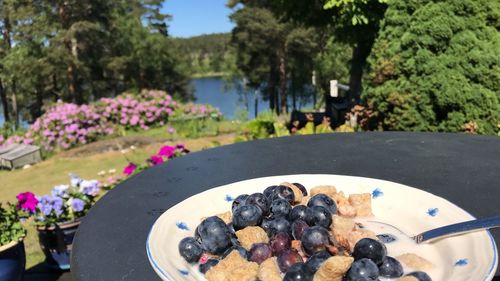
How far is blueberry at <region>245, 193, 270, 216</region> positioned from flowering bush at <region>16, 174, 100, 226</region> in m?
2.20

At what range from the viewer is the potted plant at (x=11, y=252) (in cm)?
205

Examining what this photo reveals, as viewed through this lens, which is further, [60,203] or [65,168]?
[65,168]

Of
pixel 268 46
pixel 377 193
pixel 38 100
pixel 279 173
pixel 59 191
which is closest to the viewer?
pixel 377 193

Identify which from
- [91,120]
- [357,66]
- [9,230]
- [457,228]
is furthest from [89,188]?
[91,120]

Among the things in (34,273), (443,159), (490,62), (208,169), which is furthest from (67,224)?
(490,62)

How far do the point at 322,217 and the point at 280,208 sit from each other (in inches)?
4.6

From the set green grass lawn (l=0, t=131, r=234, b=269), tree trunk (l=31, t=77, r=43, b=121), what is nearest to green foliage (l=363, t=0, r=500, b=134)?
green grass lawn (l=0, t=131, r=234, b=269)

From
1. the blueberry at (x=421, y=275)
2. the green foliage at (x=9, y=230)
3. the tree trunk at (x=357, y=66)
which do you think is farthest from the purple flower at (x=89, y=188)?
the tree trunk at (x=357, y=66)

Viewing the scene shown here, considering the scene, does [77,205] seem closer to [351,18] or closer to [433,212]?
[433,212]

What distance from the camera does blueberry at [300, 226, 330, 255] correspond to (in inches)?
32.5

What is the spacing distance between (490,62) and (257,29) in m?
17.8

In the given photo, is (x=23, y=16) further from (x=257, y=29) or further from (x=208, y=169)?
(x=208, y=169)

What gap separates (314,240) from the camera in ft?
2.73

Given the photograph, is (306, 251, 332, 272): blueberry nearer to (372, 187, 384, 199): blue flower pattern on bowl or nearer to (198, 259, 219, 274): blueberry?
(198, 259, 219, 274): blueberry
